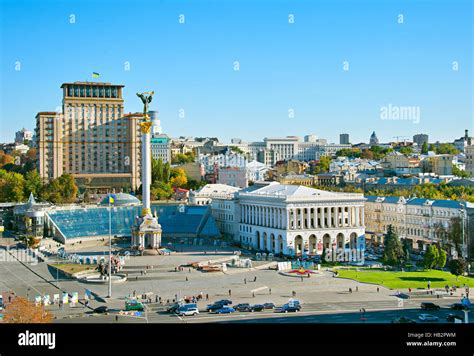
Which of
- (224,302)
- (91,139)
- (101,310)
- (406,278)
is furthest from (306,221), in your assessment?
(91,139)

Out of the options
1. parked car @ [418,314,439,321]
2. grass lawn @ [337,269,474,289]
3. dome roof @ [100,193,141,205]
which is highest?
dome roof @ [100,193,141,205]

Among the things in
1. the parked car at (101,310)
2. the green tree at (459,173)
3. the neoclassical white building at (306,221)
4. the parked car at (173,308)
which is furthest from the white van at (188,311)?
the green tree at (459,173)

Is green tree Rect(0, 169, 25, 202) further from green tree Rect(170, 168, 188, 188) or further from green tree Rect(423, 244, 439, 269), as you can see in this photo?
green tree Rect(423, 244, 439, 269)

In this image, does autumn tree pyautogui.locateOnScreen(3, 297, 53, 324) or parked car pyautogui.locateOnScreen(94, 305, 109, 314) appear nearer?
autumn tree pyautogui.locateOnScreen(3, 297, 53, 324)

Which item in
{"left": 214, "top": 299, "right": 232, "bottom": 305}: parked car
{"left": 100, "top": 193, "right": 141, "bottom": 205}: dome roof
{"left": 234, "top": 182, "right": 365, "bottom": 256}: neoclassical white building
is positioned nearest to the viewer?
{"left": 214, "top": 299, "right": 232, "bottom": 305}: parked car

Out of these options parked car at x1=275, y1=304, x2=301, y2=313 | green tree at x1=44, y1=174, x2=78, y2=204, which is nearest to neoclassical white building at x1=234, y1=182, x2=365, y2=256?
parked car at x1=275, y1=304, x2=301, y2=313
